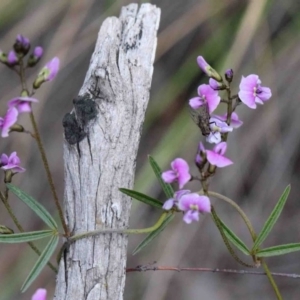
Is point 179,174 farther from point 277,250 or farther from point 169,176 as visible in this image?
point 277,250

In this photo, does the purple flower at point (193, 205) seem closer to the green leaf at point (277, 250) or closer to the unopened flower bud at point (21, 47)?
the green leaf at point (277, 250)

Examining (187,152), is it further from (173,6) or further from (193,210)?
(193,210)

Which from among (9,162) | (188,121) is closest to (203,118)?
(9,162)

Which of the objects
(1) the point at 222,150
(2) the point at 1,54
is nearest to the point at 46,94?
(2) the point at 1,54

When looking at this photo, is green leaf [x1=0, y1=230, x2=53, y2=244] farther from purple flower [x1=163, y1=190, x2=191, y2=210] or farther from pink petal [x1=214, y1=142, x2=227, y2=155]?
pink petal [x1=214, y1=142, x2=227, y2=155]

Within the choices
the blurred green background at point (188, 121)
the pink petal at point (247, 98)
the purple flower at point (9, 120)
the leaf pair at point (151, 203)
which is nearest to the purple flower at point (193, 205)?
the leaf pair at point (151, 203)
